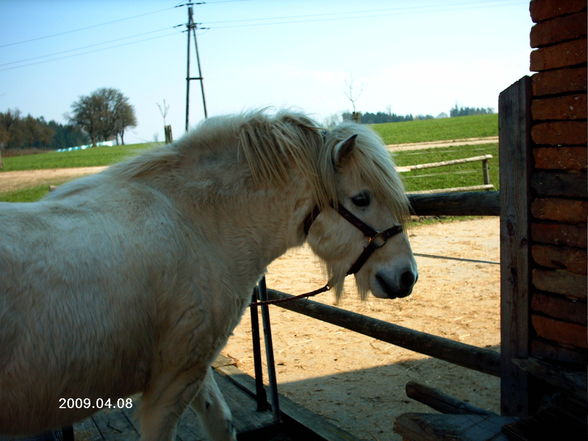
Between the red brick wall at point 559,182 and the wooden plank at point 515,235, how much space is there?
4cm

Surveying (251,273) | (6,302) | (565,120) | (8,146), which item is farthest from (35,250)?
(8,146)

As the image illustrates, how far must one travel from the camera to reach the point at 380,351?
17.4 feet

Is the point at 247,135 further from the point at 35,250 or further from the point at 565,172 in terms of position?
the point at 565,172

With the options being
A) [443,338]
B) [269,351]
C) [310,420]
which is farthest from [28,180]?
[443,338]

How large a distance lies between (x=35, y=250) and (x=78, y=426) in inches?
86.1

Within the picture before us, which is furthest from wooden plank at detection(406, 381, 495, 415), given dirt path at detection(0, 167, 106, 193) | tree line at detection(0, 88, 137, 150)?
tree line at detection(0, 88, 137, 150)

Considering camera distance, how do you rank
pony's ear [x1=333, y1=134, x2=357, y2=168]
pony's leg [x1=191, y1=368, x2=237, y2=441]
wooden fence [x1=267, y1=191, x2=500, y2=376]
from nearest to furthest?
pony's ear [x1=333, y1=134, x2=357, y2=168]
wooden fence [x1=267, y1=191, x2=500, y2=376]
pony's leg [x1=191, y1=368, x2=237, y2=441]

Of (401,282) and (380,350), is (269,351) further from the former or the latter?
(380,350)

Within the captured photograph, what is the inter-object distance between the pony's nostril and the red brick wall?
Answer: 23.6 inches

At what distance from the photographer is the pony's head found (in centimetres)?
251

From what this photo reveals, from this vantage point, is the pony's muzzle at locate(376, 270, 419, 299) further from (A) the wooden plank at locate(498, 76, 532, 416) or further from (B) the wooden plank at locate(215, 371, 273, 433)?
(B) the wooden plank at locate(215, 371, 273, 433)

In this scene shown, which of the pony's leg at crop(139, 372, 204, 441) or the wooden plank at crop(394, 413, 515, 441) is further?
the pony's leg at crop(139, 372, 204, 441)

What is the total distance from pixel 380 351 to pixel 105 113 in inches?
3308

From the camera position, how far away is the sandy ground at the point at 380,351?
417 cm
